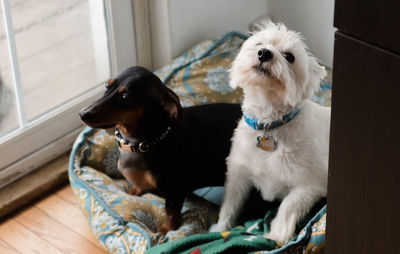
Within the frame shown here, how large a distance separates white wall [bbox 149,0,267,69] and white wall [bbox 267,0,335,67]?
0.42 feet

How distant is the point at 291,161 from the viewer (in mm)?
1601

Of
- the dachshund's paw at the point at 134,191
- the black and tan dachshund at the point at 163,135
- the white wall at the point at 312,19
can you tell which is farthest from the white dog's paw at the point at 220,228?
the white wall at the point at 312,19

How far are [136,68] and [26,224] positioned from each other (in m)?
0.70

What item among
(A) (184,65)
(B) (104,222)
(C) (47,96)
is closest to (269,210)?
(B) (104,222)

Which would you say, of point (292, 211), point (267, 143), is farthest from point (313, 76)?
point (292, 211)

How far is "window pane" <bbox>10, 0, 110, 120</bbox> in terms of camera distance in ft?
6.64

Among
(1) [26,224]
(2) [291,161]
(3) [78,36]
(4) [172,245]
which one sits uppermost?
(3) [78,36]

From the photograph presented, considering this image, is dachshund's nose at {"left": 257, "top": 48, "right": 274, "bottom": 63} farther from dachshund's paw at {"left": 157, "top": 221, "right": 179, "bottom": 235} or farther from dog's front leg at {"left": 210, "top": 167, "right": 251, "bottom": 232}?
dachshund's paw at {"left": 157, "top": 221, "right": 179, "bottom": 235}

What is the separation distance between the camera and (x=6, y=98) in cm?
203

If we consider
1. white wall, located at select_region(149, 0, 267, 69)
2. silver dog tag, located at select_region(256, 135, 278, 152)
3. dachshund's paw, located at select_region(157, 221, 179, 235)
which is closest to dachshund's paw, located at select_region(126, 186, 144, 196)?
dachshund's paw, located at select_region(157, 221, 179, 235)

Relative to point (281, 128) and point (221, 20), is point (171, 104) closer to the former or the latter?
point (281, 128)

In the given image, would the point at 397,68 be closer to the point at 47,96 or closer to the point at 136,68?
the point at 136,68

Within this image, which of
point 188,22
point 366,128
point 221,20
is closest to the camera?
point 366,128

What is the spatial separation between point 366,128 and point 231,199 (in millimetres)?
866
